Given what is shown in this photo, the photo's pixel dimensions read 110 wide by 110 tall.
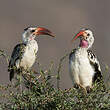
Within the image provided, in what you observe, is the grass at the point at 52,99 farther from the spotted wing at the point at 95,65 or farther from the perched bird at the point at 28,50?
the perched bird at the point at 28,50

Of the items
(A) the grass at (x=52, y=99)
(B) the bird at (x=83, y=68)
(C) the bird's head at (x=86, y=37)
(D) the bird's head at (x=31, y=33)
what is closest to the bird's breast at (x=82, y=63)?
(B) the bird at (x=83, y=68)

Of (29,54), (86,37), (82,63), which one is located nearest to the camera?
(82,63)

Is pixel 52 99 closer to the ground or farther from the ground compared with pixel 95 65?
closer to the ground

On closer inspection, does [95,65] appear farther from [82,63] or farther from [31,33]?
[31,33]

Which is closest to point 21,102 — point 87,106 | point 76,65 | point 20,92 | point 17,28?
point 20,92

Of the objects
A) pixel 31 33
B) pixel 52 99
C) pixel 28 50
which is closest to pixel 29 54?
pixel 28 50

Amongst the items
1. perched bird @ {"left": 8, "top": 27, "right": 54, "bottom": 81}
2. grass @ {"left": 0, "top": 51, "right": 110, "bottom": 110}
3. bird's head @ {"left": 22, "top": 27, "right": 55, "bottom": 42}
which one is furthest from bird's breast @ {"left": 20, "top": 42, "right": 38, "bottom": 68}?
grass @ {"left": 0, "top": 51, "right": 110, "bottom": 110}

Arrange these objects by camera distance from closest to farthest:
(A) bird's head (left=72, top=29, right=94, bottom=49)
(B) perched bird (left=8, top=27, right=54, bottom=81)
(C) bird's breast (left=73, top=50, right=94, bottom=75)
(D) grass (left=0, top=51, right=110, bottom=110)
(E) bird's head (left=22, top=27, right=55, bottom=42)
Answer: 1. (D) grass (left=0, top=51, right=110, bottom=110)
2. (C) bird's breast (left=73, top=50, right=94, bottom=75)
3. (A) bird's head (left=72, top=29, right=94, bottom=49)
4. (B) perched bird (left=8, top=27, right=54, bottom=81)
5. (E) bird's head (left=22, top=27, right=55, bottom=42)

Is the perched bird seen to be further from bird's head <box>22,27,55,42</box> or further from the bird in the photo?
the bird

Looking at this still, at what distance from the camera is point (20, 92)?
4.79m

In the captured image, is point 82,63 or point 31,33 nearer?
point 82,63

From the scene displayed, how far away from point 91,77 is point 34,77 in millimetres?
1712

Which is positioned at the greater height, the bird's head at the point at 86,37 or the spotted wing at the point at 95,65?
the bird's head at the point at 86,37

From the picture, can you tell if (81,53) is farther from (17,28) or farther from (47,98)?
(17,28)
